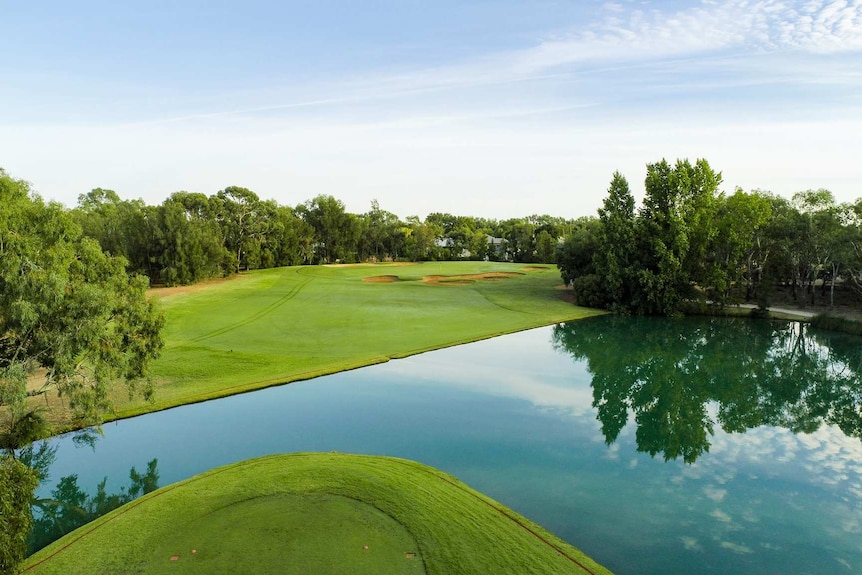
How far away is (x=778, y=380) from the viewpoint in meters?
26.8

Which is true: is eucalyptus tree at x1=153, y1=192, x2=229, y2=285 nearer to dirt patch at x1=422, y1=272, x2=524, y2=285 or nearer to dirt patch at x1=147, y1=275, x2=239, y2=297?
dirt patch at x1=147, y1=275, x2=239, y2=297

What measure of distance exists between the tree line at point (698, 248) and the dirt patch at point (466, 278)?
17535mm

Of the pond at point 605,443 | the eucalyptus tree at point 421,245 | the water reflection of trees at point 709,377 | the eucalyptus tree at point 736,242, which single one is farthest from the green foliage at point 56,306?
the eucalyptus tree at point 421,245

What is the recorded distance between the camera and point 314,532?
11.0 m

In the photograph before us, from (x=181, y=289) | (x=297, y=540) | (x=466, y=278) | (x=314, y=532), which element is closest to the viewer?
Result: (x=297, y=540)

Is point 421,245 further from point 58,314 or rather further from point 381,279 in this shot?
point 58,314

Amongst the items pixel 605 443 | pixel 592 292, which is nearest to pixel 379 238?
pixel 592 292

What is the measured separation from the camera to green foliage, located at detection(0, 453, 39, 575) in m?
7.70

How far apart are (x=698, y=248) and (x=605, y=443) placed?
34.9m

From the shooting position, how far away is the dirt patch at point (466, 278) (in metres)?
63.6

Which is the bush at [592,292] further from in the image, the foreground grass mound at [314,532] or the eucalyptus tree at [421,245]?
the eucalyptus tree at [421,245]

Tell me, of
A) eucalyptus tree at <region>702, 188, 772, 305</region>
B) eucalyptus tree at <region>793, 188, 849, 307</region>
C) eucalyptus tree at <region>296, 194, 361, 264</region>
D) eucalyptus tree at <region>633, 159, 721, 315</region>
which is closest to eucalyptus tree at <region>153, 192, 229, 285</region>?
eucalyptus tree at <region>296, 194, 361, 264</region>

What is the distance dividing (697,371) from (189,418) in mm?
25674

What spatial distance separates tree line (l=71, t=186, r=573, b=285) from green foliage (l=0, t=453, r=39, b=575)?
1485cm
